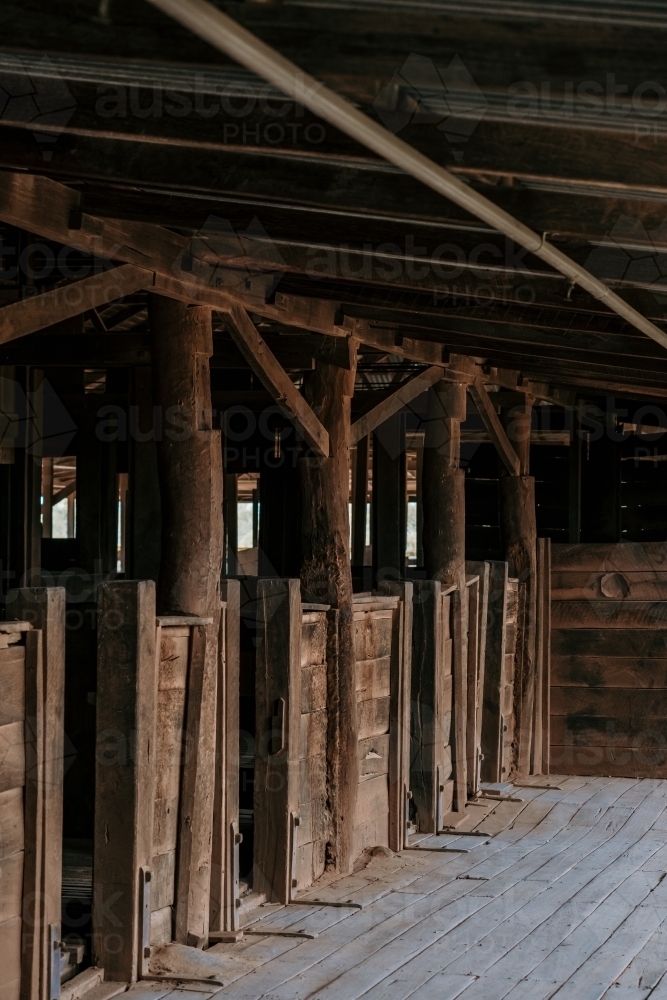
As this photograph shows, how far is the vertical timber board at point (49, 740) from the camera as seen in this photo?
4148 millimetres

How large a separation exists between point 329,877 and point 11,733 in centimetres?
307

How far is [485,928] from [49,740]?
8.50 ft

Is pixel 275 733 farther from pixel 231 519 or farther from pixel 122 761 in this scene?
pixel 231 519

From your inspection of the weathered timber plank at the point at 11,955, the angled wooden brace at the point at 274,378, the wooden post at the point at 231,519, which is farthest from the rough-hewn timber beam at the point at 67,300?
the wooden post at the point at 231,519

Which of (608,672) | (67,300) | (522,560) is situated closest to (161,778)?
(67,300)

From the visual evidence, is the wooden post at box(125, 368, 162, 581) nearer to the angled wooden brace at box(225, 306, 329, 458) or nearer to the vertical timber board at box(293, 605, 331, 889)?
the angled wooden brace at box(225, 306, 329, 458)

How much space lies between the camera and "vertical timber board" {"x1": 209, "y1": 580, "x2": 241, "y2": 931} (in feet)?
18.1

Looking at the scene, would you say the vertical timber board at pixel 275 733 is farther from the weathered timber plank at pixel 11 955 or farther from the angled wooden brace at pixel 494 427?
the angled wooden brace at pixel 494 427

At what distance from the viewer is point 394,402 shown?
8406 mm

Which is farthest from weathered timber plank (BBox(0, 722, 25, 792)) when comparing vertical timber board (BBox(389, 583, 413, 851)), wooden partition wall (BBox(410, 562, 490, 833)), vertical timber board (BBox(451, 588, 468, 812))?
vertical timber board (BBox(451, 588, 468, 812))

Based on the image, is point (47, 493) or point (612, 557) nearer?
point (612, 557)

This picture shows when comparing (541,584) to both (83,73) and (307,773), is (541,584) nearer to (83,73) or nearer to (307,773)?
(307,773)

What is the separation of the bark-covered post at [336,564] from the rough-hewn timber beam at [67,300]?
2.10 m

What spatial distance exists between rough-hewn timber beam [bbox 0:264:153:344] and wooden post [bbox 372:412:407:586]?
27.2 feet
